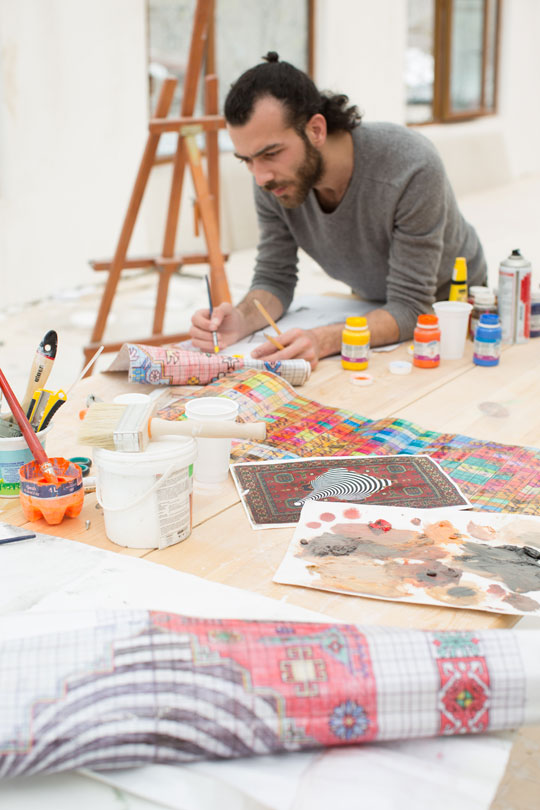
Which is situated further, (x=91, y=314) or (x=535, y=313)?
(x=91, y=314)

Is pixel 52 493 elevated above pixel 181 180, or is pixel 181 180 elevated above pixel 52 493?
pixel 181 180

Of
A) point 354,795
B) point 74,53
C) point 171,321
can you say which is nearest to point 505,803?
point 354,795

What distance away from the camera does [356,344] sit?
5.60 ft

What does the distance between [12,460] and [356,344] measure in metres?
0.82

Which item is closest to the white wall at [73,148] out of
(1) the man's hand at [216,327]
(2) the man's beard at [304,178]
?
(2) the man's beard at [304,178]

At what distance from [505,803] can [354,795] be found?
666 mm

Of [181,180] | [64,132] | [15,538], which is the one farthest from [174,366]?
[64,132]

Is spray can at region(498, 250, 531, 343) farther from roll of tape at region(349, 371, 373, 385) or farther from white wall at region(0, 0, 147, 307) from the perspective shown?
white wall at region(0, 0, 147, 307)

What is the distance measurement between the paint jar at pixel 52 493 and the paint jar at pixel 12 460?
1.2 inches

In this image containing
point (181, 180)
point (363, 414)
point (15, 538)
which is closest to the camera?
point (15, 538)

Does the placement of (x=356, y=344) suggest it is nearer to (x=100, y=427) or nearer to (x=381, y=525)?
(x=381, y=525)

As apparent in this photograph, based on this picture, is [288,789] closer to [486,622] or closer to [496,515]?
[486,622]

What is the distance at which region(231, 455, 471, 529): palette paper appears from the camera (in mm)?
1123

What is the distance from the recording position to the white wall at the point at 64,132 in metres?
3.76
